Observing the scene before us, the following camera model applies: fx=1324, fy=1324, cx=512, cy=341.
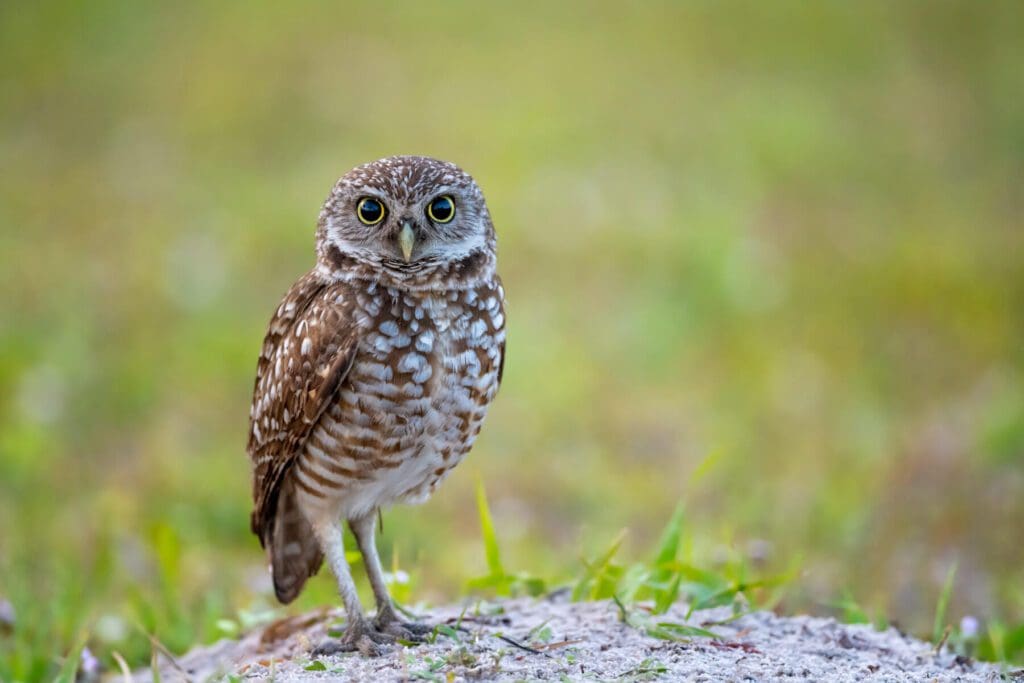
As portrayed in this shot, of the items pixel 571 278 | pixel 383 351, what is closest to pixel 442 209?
pixel 383 351

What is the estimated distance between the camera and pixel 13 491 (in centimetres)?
632

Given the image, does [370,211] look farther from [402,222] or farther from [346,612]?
[346,612]

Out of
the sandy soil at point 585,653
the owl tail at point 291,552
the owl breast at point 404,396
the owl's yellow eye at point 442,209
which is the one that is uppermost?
the owl's yellow eye at point 442,209

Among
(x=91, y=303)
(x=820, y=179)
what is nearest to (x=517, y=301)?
(x=91, y=303)

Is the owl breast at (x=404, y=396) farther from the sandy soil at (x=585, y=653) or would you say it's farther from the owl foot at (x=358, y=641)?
the sandy soil at (x=585, y=653)

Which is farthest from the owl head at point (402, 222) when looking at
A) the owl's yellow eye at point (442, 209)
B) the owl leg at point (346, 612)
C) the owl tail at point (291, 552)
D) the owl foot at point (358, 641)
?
the owl foot at point (358, 641)

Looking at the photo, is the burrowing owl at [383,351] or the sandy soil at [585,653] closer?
the sandy soil at [585,653]

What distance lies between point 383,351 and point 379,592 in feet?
2.48

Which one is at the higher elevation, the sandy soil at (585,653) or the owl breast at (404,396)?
the owl breast at (404,396)

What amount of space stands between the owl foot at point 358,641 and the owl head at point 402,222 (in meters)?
0.98

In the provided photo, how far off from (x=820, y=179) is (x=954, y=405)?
3823 millimetres

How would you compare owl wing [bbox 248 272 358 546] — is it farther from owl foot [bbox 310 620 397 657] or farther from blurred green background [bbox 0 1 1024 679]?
blurred green background [bbox 0 1 1024 679]

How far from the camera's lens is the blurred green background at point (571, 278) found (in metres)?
5.79

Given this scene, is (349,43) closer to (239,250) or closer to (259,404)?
(239,250)
